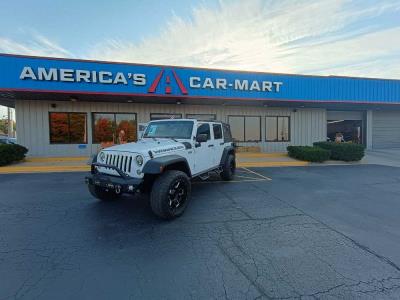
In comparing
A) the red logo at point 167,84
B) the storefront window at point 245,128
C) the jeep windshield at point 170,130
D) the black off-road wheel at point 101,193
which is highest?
the red logo at point 167,84

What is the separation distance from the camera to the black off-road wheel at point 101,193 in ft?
18.5

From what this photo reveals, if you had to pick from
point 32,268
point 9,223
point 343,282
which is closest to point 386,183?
point 343,282

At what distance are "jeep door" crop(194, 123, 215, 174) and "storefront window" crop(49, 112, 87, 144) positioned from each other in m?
10.1

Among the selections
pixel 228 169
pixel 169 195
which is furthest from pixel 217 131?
pixel 169 195

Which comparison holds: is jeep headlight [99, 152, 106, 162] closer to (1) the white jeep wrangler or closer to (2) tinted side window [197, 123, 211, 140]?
(1) the white jeep wrangler

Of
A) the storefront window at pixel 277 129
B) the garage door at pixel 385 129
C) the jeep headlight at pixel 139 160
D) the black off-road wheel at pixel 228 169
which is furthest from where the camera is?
the garage door at pixel 385 129

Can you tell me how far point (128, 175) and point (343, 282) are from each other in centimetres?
383

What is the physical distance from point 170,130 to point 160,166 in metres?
2.07

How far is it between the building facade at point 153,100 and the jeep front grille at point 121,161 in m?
8.34

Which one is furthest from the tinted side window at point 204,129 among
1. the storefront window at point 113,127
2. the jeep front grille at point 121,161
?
the storefront window at point 113,127

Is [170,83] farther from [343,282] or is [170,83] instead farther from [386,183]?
[343,282]

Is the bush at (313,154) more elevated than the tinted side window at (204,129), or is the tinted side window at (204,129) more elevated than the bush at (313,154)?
the tinted side window at (204,129)

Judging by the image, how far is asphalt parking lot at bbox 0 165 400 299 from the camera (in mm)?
2709

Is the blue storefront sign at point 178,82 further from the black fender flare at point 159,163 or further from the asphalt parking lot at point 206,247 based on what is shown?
the black fender flare at point 159,163
